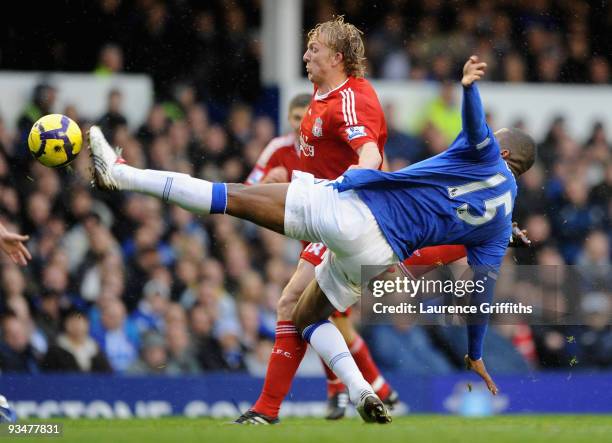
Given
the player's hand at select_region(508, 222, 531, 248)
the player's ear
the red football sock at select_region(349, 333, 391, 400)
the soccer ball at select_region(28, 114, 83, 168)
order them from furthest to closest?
the red football sock at select_region(349, 333, 391, 400) → the player's ear → the player's hand at select_region(508, 222, 531, 248) → the soccer ball at select_region(28, 114, 83, 168)

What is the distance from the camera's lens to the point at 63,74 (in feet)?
40.6

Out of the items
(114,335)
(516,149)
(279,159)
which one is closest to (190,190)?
(516,149)

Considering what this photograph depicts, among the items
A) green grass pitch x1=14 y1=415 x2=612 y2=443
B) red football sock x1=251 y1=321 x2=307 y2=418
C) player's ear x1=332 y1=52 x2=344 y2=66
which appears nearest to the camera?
green grass pitch x1=14 y1=415 x2=612 y2=443

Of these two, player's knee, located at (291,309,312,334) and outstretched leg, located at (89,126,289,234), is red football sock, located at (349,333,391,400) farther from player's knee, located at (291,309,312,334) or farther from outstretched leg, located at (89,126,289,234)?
outstretched leg, located at (89,126,289,234)

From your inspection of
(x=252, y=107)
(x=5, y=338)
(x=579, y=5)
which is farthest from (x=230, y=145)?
(x=579, y=5)

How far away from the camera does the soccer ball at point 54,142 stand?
6848 millimetres

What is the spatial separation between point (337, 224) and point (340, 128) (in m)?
1.06

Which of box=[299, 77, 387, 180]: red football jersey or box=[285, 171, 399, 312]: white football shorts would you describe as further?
box=[299, 77, 387, 180]: red football jersey

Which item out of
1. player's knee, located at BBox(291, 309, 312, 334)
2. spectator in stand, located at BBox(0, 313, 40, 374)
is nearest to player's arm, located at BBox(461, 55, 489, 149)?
player's knee, located at BBox(291, 309, 312, 334)

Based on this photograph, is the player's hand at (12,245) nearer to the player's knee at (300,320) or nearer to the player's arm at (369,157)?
the player's knee at (300,320)

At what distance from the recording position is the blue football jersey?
6.53 m

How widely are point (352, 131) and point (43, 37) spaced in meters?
6.73

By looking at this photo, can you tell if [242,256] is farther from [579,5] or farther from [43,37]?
[579,5]

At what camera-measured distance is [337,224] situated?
6.38 metres
